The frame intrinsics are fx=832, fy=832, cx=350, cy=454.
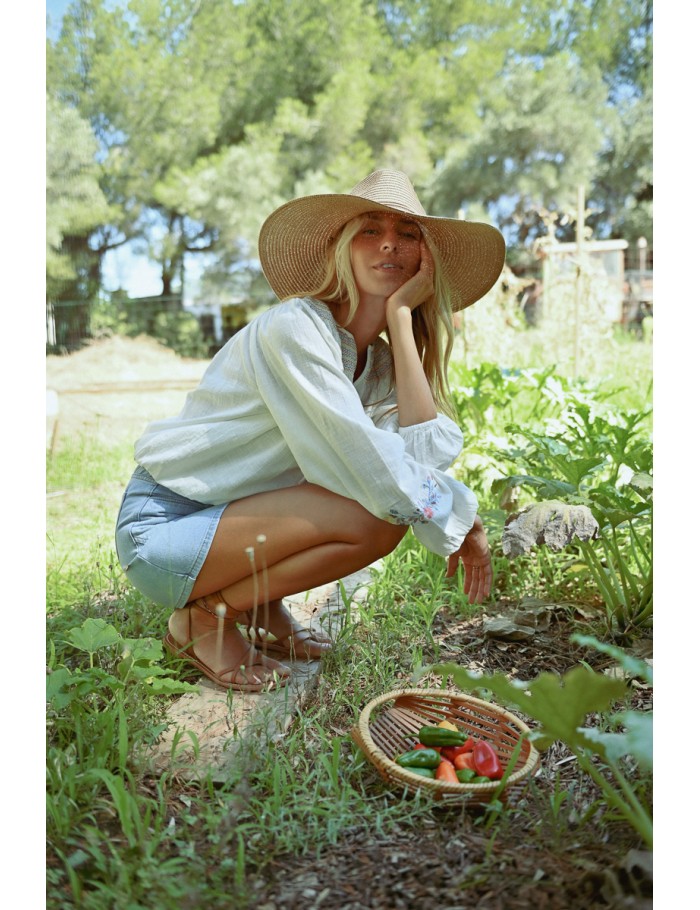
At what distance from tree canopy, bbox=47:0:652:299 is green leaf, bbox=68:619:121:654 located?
20.5 feet

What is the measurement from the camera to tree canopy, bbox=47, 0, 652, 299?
296 inches

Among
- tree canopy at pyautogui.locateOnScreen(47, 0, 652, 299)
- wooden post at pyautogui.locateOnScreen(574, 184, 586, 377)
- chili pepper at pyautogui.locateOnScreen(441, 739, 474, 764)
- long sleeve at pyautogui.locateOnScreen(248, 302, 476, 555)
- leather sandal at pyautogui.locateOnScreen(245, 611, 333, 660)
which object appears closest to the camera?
chili pepper at pyautogui.locateOnScreen(441, 739, 474, 764)

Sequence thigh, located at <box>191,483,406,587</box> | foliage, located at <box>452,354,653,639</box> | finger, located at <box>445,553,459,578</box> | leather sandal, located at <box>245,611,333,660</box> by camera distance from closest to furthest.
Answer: thigh, located at <box>191,483,406,587</box> < finger, located at <box>445,553,459,578</box> < leather sandal, located at <box>245,611,333,660</box> < foliage, located at <box>452,354,653,639</box>

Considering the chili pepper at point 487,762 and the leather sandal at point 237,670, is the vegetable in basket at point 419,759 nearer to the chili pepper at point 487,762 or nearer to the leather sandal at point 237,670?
the chili pepper at point 487,762

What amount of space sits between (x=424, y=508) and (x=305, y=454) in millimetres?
258

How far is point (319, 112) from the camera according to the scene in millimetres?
8000

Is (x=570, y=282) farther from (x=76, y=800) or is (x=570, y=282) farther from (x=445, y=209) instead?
(x=76, y=800)

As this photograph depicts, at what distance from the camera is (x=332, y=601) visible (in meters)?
2.27

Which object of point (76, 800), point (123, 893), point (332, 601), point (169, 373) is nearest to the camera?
point (123, 893)

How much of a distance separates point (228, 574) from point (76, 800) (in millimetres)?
535

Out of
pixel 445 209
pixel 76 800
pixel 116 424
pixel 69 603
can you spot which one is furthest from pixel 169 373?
pixel 76 800

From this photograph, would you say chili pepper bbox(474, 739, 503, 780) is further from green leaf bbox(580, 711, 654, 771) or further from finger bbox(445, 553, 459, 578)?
finger bbox(445, 553, 459, 578)

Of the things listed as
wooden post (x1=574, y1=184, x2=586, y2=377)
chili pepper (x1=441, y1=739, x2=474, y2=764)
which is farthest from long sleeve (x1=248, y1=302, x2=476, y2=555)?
wooden post (x1=574, y1=184, x2=586, y2=377)

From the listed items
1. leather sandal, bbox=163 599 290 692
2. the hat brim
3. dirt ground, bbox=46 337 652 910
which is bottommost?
dirt ground, bbox=46 337 652 910
